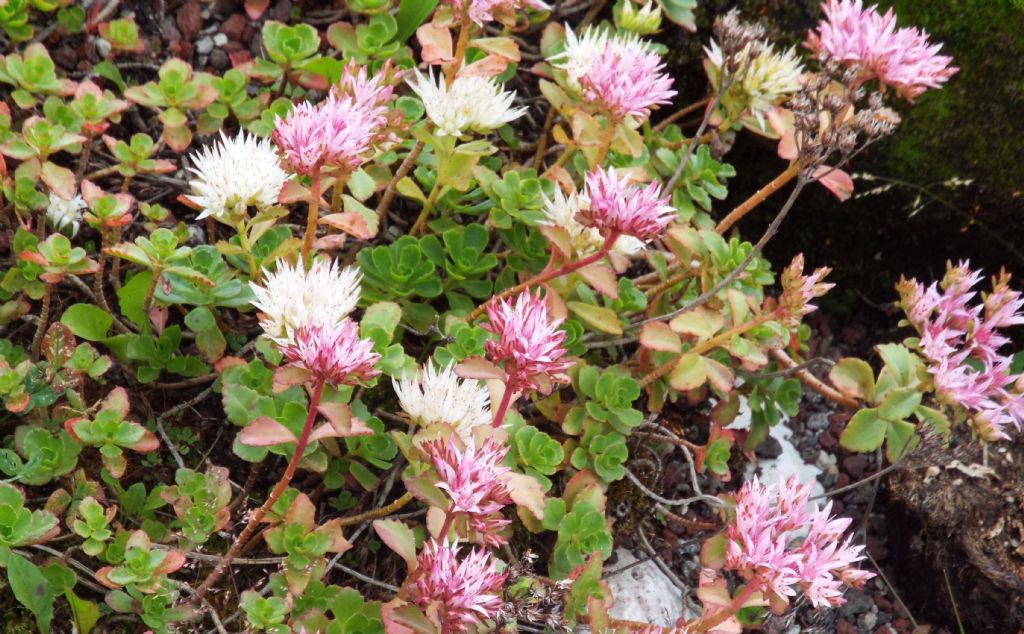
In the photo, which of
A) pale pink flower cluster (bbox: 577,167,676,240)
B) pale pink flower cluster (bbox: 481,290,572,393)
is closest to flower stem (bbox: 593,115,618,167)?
pale pink flower cluster (bbox: 577,167,676,240)

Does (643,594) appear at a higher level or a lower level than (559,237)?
lower

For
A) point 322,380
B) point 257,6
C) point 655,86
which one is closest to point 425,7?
point 257,6

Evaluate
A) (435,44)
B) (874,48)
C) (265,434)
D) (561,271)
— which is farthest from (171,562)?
(874,48)

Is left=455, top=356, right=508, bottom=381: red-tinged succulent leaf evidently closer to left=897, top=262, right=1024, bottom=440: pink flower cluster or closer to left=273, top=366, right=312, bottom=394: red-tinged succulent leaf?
left=273, top=366, right=312, bottom=394: red-tinged succulent leaf

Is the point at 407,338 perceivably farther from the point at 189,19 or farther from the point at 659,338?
the point at 189,19

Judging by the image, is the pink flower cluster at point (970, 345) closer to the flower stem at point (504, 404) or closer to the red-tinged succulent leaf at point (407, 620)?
the flower stem at point (504, 404)

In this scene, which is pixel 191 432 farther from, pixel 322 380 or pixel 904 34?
pixel 904 34
